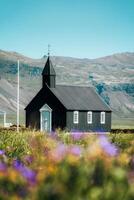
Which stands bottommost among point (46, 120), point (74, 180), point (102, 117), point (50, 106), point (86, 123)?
point (86, 123)

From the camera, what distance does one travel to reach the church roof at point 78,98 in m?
73.6

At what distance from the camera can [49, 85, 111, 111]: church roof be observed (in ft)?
241

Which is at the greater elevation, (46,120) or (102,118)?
(102,118)

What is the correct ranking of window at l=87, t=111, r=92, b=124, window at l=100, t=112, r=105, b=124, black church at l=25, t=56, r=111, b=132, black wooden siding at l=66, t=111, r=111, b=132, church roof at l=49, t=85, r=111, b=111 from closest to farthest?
black wooden siding at l=66, t=111, r=111, b=132
black church at l=25, t=56, r=111, b=132
church roof at l=49, t=85, r=111, b=111
window at l=87, t=111, r=92, b=124
window at l=100, t=112, r=105, b=124

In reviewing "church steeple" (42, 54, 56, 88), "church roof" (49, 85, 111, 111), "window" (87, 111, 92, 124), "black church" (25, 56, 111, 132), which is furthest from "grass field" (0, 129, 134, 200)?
"window" (87, 111, 92, 124)

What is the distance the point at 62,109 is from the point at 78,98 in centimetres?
540

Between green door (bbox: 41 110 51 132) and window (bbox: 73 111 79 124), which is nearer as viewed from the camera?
window (bbox: 73 111 79 124)

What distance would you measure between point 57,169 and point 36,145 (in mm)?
10805

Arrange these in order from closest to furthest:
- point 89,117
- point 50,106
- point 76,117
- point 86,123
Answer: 1. point 50,106
2. point 76,117
3. point 86,123
4. point 89,117

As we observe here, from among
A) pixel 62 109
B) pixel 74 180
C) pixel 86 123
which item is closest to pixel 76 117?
pixel 86 123

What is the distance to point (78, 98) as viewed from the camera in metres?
77.0

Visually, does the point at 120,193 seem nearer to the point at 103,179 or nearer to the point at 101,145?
the point at 103,179

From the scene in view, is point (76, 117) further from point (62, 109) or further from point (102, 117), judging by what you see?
point (102, 117)

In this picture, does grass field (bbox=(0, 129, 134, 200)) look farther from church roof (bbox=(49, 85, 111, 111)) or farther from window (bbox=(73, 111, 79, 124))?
window (bbox=(73, 111, 79, 124))
